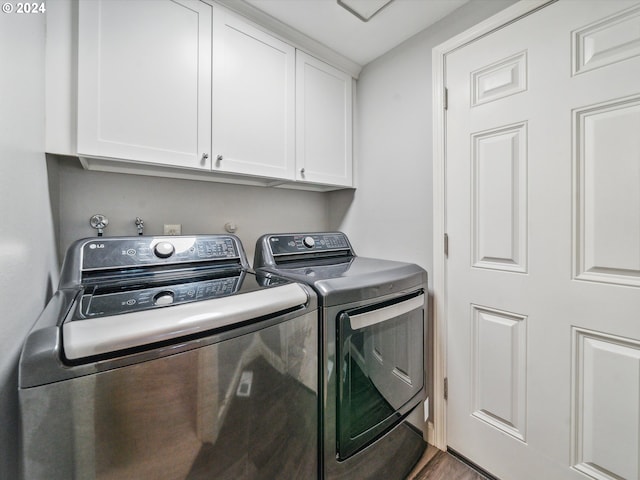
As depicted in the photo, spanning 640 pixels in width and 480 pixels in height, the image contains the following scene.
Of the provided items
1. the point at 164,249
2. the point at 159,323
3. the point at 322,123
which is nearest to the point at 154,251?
the point at 164,249

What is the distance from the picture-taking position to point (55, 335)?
0.53 m

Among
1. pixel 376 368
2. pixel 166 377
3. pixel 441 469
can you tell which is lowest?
pixel 441 469

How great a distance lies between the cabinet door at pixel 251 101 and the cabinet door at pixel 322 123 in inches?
2.7

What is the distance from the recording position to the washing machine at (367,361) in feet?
3.29

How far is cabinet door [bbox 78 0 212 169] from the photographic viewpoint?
1029mm

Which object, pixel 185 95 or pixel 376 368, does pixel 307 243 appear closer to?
pixel 376 368

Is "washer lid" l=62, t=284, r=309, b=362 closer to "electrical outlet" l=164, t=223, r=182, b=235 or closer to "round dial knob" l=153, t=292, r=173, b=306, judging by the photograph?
"round dial knob" l=153, t=292, r=173, b=306

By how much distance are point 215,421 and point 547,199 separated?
1.46 meters

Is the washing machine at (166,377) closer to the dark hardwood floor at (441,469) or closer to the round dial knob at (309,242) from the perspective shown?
the round dial knob at (309,242)

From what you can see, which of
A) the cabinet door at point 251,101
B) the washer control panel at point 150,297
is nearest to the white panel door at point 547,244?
the cabinet door at point 251,101

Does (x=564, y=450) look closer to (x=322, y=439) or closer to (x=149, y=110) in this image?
(x=322, y=439)

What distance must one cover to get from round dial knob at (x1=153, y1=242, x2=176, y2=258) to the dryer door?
2.59 feet

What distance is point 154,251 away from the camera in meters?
1.14

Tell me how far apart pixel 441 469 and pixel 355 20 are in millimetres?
2421
